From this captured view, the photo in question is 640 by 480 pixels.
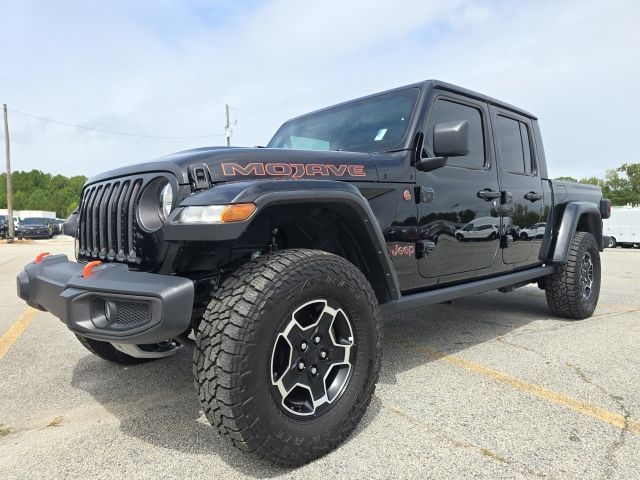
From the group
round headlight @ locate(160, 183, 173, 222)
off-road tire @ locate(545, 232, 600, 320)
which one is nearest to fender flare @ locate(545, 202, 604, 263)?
off-road tire @ locate(545, 232, 600, 320)

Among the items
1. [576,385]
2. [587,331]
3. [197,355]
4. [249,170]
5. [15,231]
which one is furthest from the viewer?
[15,231]

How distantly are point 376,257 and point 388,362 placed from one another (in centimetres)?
121

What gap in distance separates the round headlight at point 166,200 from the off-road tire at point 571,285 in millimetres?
3889

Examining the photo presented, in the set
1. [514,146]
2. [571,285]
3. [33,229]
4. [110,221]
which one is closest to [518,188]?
[514,146]

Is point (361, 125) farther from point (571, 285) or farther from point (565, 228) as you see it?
point (571, 285)

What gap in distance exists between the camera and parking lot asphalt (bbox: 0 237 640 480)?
6.77 ft

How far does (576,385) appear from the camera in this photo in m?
2.99

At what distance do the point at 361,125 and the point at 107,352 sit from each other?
7.84 ft

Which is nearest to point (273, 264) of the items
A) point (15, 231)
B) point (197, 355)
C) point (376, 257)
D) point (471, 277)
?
point (197, 355)

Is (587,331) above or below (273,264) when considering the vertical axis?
below

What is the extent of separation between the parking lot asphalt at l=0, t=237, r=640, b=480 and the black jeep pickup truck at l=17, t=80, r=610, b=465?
0.28m

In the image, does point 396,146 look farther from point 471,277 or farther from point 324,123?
point 471,277

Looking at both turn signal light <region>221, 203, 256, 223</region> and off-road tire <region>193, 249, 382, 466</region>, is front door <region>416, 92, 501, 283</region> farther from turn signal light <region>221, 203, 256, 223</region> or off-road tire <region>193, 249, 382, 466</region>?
turn signal light <region>221, 203, 256, 223</region>

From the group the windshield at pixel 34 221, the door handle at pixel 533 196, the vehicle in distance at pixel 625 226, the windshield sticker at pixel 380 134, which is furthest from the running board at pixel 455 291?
the windshield at pixel 34 221
